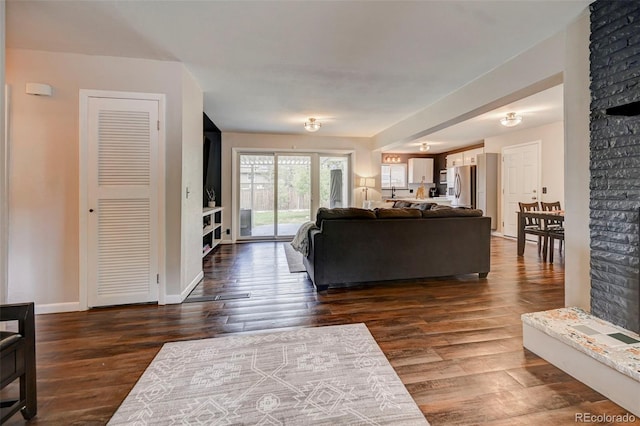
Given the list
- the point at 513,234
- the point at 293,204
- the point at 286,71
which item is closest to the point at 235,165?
the point at 293,204

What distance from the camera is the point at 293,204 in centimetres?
675

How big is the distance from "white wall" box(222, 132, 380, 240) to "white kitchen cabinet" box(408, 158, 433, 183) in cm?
253

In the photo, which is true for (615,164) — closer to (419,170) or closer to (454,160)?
(454,160)

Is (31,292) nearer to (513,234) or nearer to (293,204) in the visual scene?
(293,204)

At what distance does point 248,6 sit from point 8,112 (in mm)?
2363

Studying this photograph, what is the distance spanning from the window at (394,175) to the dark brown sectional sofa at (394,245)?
5.46m

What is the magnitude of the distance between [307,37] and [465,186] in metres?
6.46

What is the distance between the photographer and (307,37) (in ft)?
8.02

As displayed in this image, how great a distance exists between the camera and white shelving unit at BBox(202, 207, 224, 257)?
4918 mm

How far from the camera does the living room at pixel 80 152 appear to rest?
7.43 feet

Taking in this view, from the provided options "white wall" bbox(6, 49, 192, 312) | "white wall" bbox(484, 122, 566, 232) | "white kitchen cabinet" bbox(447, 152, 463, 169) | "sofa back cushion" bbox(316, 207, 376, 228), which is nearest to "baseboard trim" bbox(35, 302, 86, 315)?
"white wall" bbox(6, 49, 192, 312)

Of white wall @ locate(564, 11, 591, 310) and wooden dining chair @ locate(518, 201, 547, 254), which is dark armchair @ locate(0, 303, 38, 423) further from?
wooden dining chair @ locate(518, 201, 547, 254)

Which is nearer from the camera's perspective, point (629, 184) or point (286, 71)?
point (629, 184)

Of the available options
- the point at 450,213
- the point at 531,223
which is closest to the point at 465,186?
the point at 531,223
